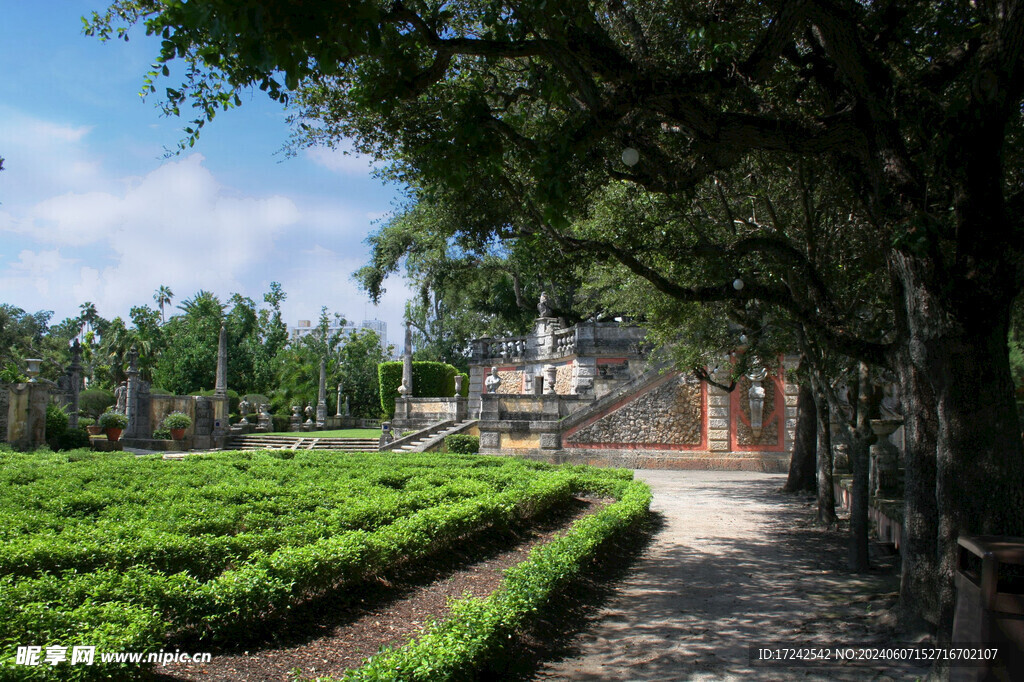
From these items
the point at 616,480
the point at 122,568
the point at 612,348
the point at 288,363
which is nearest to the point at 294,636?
the point at 122,568

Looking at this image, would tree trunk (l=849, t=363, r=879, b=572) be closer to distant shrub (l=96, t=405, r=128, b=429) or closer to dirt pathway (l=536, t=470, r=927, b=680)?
dirt pathway (l=536, t=470, r=927, b=680)


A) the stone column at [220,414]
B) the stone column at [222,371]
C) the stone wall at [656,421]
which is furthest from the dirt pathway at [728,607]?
the stone column at [222,371]

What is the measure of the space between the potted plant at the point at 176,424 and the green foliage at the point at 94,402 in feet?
34.9

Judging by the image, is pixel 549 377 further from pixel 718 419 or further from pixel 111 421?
pixel 111 421

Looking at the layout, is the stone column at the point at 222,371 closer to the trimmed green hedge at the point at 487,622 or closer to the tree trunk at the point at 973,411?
the trimmed green hedge at the point at 487,622

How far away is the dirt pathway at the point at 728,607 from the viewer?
559 cm

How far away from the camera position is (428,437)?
28031mm

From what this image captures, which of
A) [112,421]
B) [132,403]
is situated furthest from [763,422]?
[132,403]

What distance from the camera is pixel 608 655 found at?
5945 millimetres

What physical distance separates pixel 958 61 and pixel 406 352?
1154 inches

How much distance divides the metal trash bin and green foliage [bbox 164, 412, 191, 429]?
2852 centimetres

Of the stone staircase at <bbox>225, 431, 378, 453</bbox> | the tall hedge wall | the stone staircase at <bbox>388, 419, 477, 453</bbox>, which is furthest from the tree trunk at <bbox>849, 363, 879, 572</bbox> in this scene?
the tall hedge wall

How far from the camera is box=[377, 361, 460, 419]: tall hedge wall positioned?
129 ft

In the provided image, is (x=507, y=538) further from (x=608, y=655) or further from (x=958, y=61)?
(x=958, y=61)
